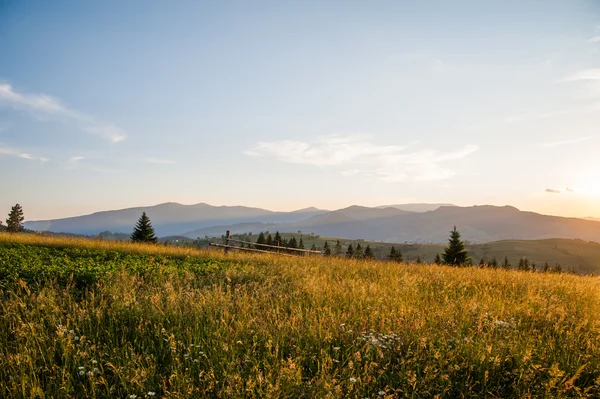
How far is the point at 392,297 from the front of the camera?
7.08 metres

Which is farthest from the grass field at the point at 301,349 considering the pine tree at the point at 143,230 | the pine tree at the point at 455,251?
the pine tree at the point at 143,230

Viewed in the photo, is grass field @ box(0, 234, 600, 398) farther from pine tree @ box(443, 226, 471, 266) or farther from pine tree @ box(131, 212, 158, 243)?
pine tree @ box(131, 212, 158, 243)

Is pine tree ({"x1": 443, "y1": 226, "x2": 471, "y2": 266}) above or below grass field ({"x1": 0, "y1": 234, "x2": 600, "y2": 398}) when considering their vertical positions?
below

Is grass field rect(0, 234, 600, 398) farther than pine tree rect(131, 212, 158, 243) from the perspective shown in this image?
No

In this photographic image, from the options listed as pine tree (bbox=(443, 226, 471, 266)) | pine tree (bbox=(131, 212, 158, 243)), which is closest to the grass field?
pine tree (bbox=(443, 226, 471, 266))

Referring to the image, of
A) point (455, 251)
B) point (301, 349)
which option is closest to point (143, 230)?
point (455, 251)

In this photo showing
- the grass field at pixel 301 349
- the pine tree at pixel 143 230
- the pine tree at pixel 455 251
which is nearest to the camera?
the grass field at pixel 301 349

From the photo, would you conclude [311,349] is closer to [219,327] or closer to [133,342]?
[219,327]

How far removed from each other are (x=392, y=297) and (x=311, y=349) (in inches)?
123

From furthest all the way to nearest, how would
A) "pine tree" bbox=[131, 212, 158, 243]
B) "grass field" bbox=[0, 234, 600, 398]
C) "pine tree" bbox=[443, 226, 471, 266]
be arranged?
"pine tree" bbox=[131, 212, 158, 243] → "pine tree" bbox=[443, 226, 471, 266] → "grass field" bbox=[0, 234, 600, 398]

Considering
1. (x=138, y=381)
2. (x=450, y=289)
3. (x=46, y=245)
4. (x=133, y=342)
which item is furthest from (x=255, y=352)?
(x=46, y=245)

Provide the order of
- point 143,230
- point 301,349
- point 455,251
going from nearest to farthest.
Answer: point 301,349 → point 455,251 → point 143,230

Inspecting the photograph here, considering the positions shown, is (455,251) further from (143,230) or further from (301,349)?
(143,230)

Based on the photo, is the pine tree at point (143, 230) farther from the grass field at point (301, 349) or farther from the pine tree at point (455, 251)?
the grass field at point (301, 349)
